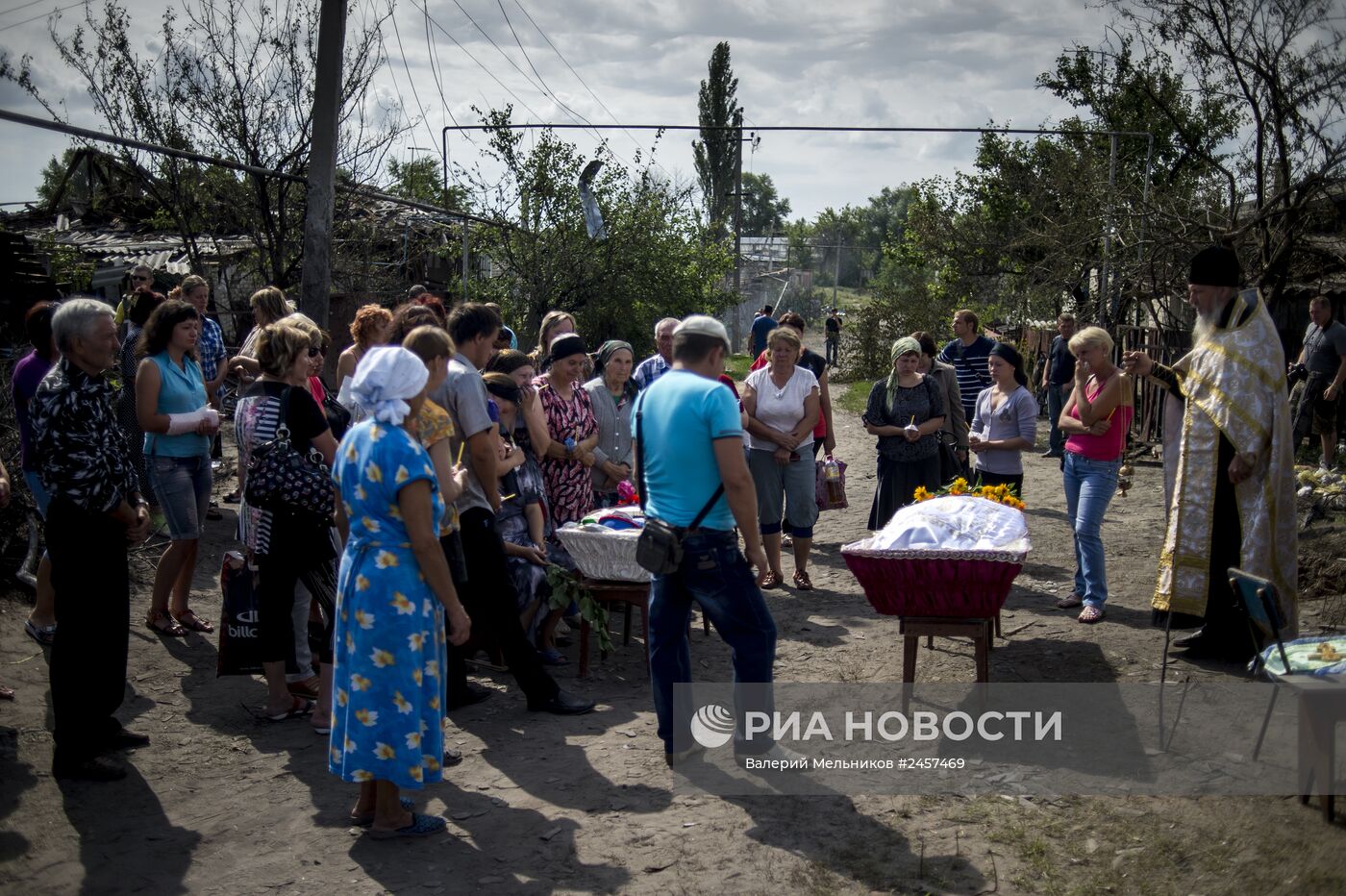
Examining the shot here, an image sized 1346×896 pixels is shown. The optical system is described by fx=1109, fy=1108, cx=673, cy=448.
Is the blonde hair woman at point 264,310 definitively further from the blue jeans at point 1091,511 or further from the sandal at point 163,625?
the blue jeans at point 1091,511

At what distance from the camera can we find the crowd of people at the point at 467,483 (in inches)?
168

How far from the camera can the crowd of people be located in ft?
14.0

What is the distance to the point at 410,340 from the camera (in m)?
4.82

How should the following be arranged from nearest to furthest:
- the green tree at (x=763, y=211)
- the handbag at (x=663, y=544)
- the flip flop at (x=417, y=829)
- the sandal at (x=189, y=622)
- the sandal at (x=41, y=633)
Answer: the flip flop at (x=417, y=829), the handbag at (x=663, y=544), the sandal at (x=41, y=633), the sandal at (x=189, y=622), the green tree at (x=763, y=211)

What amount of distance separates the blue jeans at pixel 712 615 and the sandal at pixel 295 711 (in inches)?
80.9

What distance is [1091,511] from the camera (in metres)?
7.35

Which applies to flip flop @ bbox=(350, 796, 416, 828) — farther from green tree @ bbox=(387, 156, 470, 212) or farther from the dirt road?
green tree @ bbox=(387, 156, 470, 212)

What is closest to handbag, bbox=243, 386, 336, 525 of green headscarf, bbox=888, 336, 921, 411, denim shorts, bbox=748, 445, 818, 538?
denim shorts, bbox=748, 445, 818, 538

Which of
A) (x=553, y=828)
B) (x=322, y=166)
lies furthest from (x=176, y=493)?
(x=322, y=166)

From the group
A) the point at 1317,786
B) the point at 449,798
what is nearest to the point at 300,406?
the point at 449,798

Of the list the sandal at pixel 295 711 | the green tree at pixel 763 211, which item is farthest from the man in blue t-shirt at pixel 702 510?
the green tree at pixel 763 211

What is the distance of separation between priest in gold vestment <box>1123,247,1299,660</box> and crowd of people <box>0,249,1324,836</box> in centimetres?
1

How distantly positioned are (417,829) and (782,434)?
4358 millimetres

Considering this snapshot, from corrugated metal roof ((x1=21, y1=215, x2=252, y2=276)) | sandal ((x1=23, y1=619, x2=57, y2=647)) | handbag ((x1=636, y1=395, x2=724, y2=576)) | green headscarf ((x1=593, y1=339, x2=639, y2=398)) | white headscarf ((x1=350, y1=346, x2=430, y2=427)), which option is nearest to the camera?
white headscarf ((x1=350, y1=346, x2=430, y2=427))
